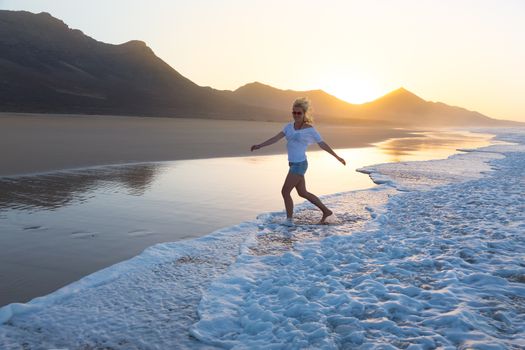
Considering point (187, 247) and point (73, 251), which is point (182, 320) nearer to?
point (187, 247)

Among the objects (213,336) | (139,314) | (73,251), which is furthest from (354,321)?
(73,251)

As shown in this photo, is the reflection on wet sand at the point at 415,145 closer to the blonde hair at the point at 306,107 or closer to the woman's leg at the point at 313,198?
the woman's leg at the point at 313,198

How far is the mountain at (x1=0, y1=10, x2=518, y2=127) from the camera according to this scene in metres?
73.1

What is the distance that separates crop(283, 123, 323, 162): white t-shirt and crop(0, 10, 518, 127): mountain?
5836 cm

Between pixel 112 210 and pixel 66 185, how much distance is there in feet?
10.1

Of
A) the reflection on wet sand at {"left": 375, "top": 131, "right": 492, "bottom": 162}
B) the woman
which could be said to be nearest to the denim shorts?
the woman

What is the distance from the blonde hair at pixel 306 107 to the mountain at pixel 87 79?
192 ft

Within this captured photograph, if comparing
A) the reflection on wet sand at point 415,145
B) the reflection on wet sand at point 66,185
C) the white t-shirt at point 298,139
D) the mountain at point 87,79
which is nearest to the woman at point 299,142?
the white t-shirt at point 298,139

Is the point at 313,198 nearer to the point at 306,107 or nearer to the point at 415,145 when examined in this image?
the point at 306,107

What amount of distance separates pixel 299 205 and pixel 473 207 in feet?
12.3

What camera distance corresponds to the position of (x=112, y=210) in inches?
300

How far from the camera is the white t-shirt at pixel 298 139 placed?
7175 mm

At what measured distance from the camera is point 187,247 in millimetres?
5727

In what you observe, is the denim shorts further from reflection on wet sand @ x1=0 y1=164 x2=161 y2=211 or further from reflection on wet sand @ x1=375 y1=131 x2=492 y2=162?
reflection on wet sand @ x1=375 y1=131 x2=492 y2=162
